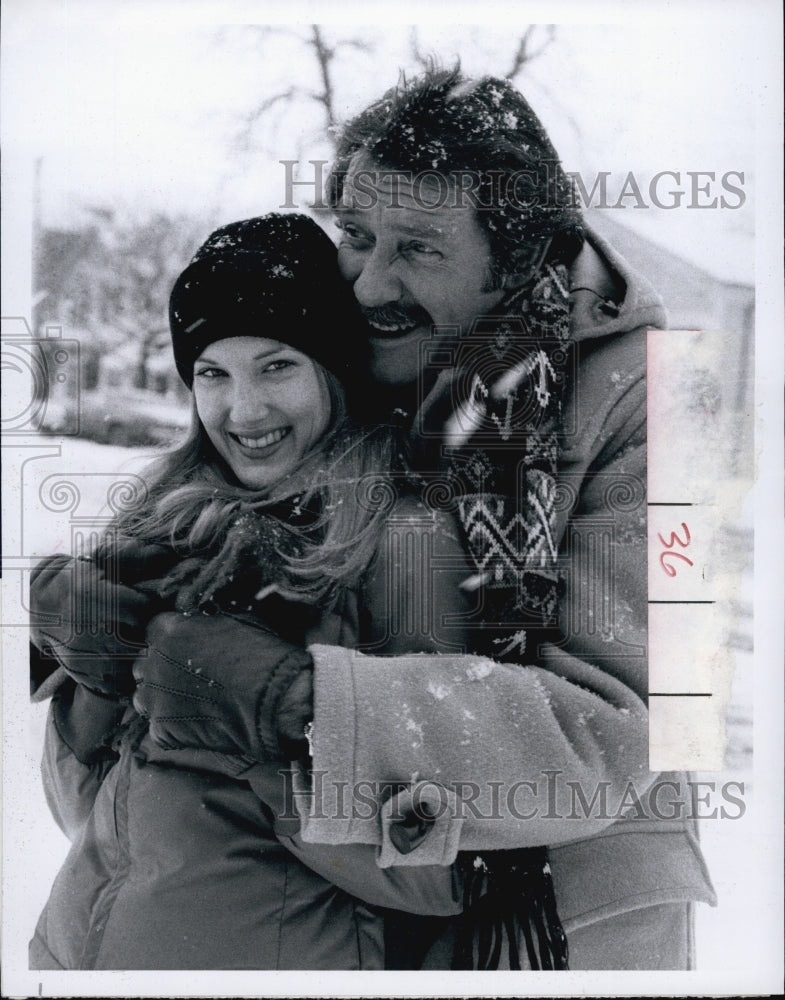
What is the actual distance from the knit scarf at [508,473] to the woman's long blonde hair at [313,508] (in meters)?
0.09

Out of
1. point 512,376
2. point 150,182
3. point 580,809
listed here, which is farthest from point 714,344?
point 150,182

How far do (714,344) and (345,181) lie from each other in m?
0.65

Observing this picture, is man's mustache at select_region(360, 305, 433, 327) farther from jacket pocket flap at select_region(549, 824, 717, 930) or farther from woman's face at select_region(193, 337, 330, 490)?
jacket pocket flap at select_region(549, 824, 717, 930)

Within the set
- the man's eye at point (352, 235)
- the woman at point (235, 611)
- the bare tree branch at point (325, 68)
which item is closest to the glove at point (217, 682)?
the woman at point (235, 611)

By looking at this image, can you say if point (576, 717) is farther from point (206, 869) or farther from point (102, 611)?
point (102, 611)

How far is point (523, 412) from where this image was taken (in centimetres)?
175

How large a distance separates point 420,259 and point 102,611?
754 millimetres

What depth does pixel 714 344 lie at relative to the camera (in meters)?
1.81

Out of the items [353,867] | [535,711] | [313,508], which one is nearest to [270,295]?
[313,508]

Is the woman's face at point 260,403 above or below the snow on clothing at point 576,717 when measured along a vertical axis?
above

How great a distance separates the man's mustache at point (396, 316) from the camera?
175 centimetres

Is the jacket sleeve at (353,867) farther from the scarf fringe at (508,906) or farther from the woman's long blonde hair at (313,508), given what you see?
the woman's long blonde hair at (313,508)

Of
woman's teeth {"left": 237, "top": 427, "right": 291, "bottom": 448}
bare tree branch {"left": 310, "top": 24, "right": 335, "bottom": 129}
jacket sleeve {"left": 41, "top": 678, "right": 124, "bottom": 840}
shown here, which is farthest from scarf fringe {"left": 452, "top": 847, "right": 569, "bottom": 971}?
bare tree branch {"left": 310, "top": 24, "right": 335, "bottom": 129}

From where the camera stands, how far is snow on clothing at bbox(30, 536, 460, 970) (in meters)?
1.72
